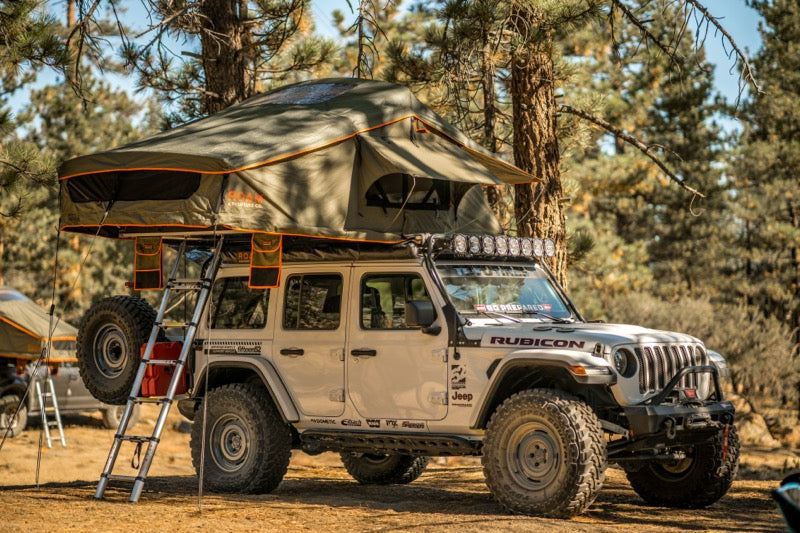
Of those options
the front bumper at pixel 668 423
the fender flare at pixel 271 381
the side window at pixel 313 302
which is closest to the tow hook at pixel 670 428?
the front bumper at pixel 668 423

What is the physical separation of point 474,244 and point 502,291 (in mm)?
557

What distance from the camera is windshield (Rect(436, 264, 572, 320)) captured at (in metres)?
9.09

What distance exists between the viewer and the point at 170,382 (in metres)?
9.54

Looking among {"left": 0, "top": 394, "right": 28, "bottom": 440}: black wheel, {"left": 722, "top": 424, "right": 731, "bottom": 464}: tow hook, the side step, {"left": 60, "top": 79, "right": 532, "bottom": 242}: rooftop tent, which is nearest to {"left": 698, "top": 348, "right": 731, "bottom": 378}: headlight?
{"left": 722, "top": 424, "right": 731, "bottom": 464}: tow hook

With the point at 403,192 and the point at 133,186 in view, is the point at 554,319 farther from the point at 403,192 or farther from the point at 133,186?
the point at 133,186

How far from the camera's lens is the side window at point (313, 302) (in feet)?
31.4

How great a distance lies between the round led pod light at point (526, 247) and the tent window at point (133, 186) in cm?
284

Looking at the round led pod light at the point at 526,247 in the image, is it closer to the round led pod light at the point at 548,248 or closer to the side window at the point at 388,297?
the round led pod light at the point at 548,248

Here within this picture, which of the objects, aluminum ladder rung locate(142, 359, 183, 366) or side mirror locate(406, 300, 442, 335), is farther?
aluminum ladder rung locate(142, 359, 183, 366)

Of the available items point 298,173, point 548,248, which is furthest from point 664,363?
point 298,173

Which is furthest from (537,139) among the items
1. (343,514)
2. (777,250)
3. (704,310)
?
(777,250)

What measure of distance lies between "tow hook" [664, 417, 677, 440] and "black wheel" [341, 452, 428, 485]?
3.61m

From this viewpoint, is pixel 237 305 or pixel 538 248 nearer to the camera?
pixel 538 248

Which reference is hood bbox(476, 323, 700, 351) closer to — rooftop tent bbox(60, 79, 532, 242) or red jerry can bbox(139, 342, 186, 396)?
rooftop tent bbox(60, 79, 532, 242)
